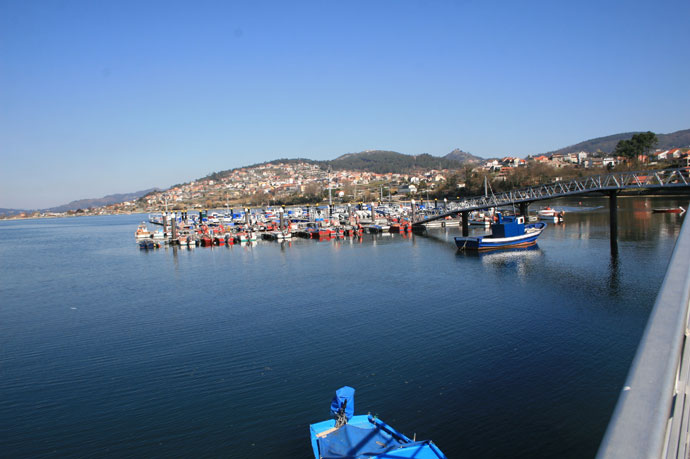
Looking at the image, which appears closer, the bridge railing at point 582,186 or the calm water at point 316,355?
the calm water at point 316,355

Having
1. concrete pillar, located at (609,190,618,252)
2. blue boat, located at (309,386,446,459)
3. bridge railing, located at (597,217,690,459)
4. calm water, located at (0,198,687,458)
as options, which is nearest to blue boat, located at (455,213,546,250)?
calm water, located at (0,198,687,458)

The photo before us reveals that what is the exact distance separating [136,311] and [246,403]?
1242cm

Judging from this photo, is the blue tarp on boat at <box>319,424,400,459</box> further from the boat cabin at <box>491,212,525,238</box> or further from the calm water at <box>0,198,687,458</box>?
the boat cabin at <box>491,212,525,238</box>

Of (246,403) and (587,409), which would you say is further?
(246,403)

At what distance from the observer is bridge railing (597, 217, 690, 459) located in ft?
3.42

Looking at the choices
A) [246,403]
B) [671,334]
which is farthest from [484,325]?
[671,334]

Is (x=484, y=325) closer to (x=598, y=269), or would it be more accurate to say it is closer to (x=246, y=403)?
(x=246, y=403)

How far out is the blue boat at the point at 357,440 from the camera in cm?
815

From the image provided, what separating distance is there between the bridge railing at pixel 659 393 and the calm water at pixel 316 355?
28.8ft

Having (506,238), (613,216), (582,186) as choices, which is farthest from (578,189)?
(506,238)

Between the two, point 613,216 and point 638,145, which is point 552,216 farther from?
point 638,145

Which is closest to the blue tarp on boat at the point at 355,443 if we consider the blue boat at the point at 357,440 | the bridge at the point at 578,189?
the blue boat at the point at 357,440

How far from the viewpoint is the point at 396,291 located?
23.5 meters

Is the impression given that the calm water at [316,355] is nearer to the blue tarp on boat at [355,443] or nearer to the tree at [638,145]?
the blue tarp on boat at [355,443]
